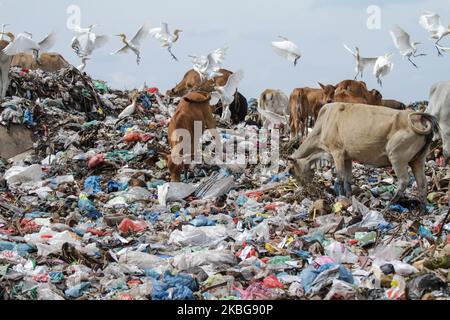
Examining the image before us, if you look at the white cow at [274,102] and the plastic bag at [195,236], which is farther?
the white cow at [274,102]

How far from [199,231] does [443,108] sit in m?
5.27

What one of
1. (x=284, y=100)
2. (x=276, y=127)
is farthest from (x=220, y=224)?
(x=284, y=100)

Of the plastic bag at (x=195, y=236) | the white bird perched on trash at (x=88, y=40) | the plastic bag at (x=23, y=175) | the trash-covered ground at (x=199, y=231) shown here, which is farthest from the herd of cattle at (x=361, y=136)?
the white bird perched on trash at (x=88, y=40)

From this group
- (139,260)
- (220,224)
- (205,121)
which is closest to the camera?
(139,260)

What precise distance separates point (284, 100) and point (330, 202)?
8.02 m

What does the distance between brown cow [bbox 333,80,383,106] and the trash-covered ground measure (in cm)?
224

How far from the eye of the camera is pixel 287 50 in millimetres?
17594

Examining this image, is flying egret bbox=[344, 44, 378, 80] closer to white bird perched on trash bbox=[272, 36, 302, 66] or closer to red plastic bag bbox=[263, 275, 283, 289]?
white bird perched on trash bbox=[272, 36, 302, 66]

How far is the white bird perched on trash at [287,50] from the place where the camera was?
57.1ft

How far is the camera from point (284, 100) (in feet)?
56.4

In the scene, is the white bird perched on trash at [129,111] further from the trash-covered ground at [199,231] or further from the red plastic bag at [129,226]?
the red plastic bag at [129,226]

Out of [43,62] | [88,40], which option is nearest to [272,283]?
[88,40]

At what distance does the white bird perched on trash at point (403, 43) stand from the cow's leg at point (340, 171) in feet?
25.2
